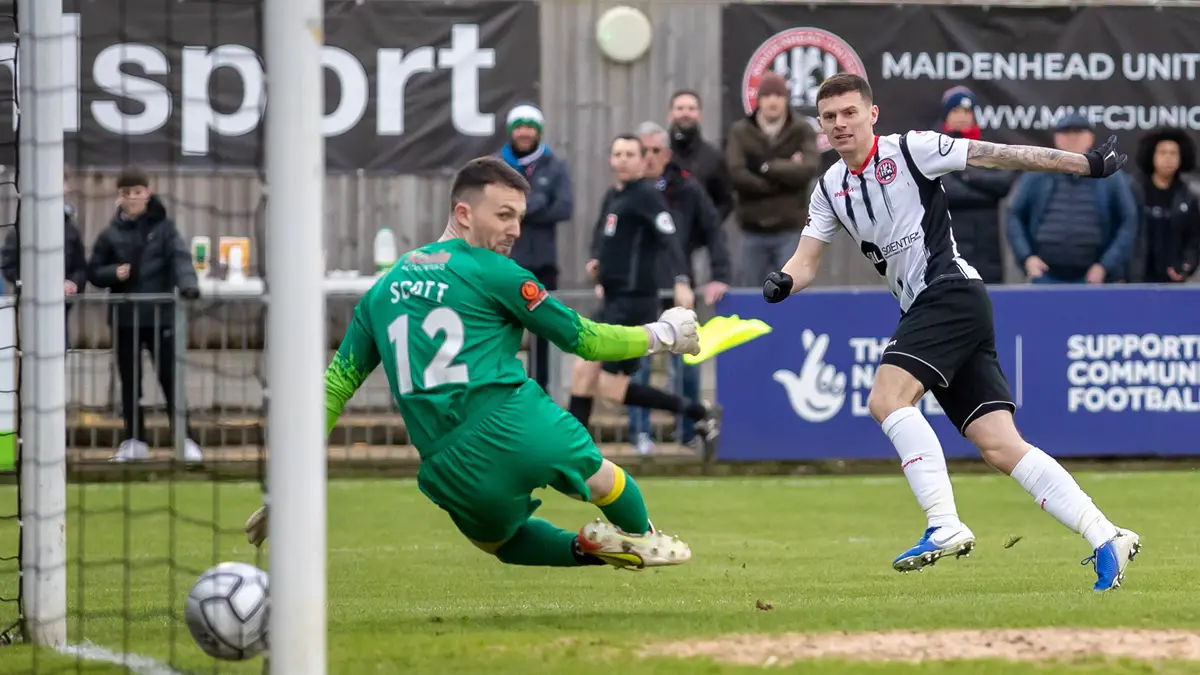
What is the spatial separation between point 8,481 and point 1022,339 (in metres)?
8.06

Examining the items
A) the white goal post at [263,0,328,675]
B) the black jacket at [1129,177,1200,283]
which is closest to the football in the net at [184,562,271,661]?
the white goal post at [263,0,328,675]

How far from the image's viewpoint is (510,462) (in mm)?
6930

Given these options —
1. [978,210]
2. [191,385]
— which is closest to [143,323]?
[191,385]

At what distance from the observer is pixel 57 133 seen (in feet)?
22.8

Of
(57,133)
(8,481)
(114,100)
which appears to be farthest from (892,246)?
(114,100)

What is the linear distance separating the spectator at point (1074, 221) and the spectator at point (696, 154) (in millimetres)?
2512

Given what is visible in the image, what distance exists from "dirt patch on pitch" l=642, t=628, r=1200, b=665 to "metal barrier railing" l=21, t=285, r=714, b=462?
856cm

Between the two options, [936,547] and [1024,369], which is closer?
[936,547]

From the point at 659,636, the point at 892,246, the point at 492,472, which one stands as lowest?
the point at 659,636

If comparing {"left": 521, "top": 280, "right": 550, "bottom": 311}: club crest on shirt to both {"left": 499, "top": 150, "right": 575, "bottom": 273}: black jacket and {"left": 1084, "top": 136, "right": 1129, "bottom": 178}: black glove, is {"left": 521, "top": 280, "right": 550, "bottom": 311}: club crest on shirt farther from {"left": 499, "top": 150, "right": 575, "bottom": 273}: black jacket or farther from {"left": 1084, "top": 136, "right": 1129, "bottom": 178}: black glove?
{"left": 499, "top": 150, "right": 575, "bottom": 273}: black jacket

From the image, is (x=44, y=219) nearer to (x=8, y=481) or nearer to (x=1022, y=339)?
(x=8, y=481)

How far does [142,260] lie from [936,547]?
8.86m

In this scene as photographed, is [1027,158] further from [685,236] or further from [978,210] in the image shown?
[978,210]

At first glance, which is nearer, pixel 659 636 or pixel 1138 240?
pixel 659 636
